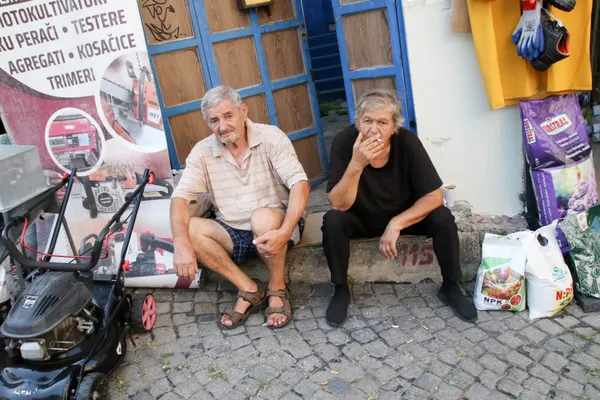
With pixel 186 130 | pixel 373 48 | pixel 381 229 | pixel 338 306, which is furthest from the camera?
pixel 186 130

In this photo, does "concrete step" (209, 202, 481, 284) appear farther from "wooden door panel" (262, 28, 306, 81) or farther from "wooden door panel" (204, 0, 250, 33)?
"wooden door panel" (204, 0, 250, 33)

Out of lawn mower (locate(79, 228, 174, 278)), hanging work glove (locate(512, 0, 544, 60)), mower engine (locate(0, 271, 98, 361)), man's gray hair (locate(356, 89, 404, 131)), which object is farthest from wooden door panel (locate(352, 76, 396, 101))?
mower engine (locate(0, 271, 98, 361))

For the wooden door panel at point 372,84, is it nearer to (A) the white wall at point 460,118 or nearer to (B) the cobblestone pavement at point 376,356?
(A) the white wall at point 460,118

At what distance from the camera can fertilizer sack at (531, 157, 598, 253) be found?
3.54m

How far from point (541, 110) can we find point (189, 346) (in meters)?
2.64

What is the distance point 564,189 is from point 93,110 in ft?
10.3

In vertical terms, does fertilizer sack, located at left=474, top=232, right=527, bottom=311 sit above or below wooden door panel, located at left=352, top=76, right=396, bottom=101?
below

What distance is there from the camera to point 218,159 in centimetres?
353

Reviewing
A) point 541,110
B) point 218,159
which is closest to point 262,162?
point 218,159

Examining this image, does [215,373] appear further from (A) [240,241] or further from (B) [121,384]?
(A) [240,241]

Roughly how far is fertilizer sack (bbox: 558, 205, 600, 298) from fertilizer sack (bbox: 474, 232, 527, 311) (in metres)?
0.28

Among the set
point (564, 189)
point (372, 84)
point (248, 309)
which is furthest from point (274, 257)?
point (564, 189)

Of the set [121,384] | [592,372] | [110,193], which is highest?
[110,193]

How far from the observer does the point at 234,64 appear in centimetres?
454
